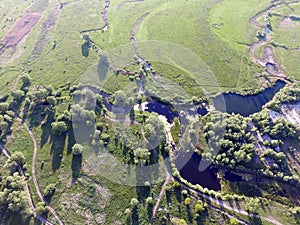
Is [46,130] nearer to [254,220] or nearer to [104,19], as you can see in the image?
[254,220]

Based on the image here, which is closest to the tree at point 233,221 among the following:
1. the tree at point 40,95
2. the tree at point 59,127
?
the tree at point 59,127

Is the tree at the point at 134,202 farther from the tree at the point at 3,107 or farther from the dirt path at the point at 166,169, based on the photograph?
the tree at the point at 3,107

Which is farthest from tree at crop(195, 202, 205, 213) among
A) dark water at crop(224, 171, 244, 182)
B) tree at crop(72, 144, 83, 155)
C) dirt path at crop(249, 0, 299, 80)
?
dirt path at crop(249, 0, 299, 80)

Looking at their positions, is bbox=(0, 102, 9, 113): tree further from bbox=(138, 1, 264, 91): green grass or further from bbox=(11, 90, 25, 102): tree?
bbox=(138, 1, 264, 91): green grass

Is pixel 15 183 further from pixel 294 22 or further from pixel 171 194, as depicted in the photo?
pixel 294 22

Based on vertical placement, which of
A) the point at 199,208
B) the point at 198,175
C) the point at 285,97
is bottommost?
the point at 199,208

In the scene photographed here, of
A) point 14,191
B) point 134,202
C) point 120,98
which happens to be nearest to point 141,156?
point 134,202
